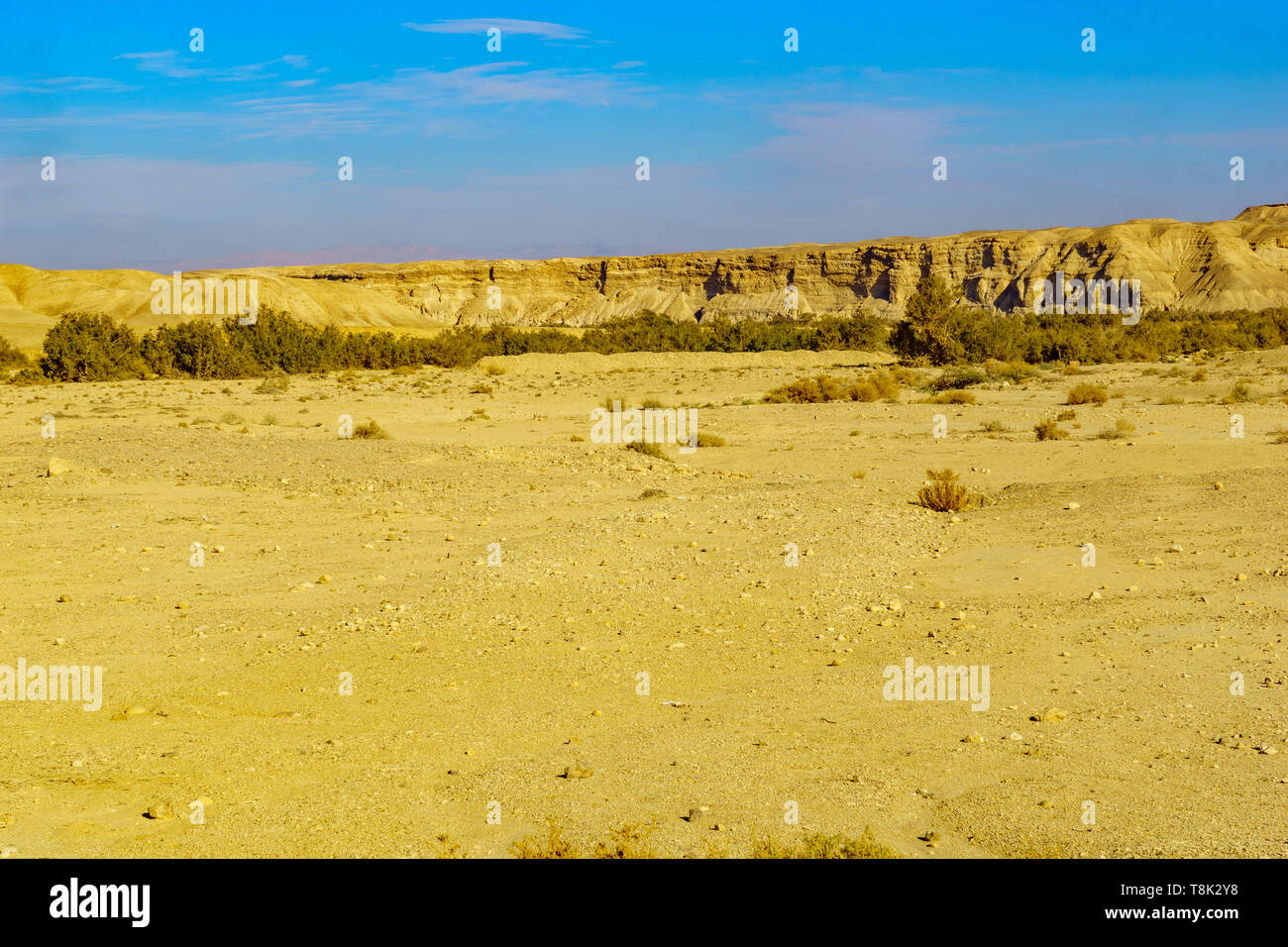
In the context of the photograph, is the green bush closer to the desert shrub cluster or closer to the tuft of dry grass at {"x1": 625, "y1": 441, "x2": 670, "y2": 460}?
the desert shrub cluster

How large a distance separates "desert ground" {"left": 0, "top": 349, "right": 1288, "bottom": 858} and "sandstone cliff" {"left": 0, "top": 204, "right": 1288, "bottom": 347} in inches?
3029

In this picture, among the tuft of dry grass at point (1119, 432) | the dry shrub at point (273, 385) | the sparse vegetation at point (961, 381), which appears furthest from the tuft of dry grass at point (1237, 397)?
the dry shrub at point (273, 385)

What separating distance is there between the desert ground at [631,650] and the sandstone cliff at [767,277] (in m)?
76.9

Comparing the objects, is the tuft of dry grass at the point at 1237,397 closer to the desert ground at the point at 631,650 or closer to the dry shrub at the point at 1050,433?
the dry shrub at the point at 1050,433

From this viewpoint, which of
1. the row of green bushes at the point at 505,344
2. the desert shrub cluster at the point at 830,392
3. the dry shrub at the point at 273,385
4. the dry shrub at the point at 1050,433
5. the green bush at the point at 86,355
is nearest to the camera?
the dry shrub at the point at 1050,433

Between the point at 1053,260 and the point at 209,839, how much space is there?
352ft

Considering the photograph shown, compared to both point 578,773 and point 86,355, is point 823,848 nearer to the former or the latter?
point 578,773

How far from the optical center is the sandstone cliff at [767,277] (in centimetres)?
9244

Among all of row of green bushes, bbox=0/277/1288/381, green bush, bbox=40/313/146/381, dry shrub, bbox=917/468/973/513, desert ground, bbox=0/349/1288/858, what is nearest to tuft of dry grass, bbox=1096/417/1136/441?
desert ground, bbox=0/349/1288/858

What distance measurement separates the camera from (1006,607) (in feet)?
28.5

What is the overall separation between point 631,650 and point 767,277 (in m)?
104

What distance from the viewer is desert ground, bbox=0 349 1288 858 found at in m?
4.95

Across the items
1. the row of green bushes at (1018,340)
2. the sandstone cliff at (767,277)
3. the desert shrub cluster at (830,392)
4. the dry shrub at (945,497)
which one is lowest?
the dry shrub at (945,497)
